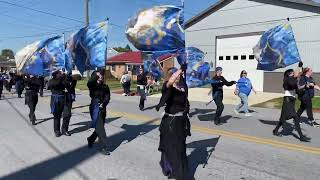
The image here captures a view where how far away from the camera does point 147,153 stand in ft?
27.1

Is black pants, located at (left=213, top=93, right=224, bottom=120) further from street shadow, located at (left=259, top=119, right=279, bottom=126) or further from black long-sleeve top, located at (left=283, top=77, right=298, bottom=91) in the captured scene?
black long-sleeve top, located at (left=283, top=77, right=298, bottom=91)

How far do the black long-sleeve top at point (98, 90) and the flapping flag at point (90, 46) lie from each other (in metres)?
0.76

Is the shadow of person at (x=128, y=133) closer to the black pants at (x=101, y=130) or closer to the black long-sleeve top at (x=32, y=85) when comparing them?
the black pants at (x=101, y=130)

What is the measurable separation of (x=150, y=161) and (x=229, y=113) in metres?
8.00

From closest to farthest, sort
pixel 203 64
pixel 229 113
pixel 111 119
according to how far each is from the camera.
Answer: pixel 203 64 < pixel 111 119 < pixel 229 113

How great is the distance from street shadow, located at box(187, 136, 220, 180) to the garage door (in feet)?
51.9

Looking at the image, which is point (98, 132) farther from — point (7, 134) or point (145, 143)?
point (7, 134)

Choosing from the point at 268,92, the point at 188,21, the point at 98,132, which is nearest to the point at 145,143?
the point at 98,132

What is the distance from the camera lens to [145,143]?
9312mm

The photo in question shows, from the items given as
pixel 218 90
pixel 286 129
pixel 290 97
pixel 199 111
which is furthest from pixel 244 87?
pixel 290 97

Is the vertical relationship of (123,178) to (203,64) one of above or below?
below

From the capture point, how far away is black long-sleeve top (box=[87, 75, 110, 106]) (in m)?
8.57

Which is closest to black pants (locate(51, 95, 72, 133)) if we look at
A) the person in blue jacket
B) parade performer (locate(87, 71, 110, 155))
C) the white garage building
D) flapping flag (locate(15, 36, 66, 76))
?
flapping flag (locate(15, 36, 66, 76))

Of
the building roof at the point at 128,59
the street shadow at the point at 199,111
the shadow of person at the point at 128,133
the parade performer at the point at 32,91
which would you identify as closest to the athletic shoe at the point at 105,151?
the shadow of person at the point at 128,133
